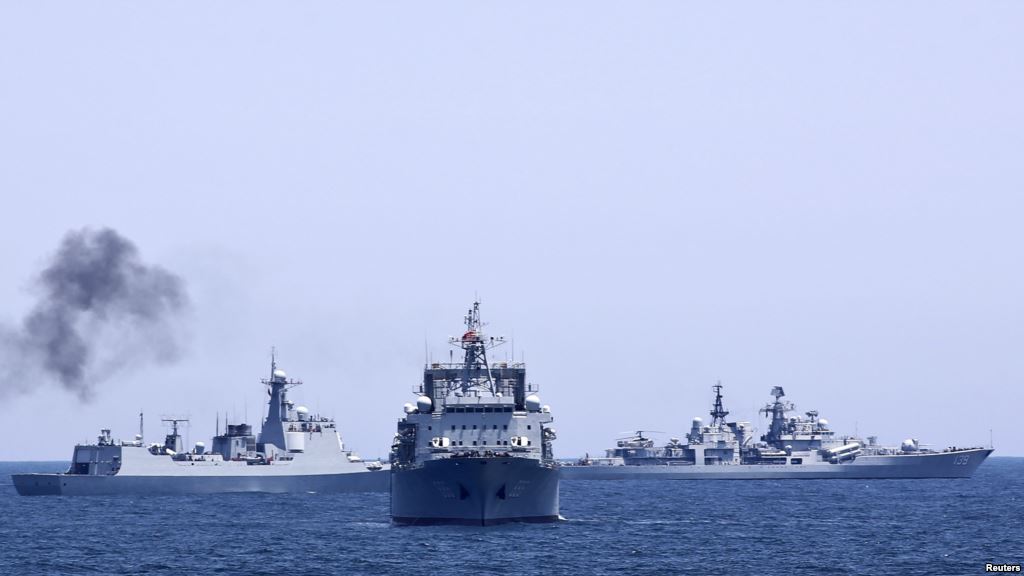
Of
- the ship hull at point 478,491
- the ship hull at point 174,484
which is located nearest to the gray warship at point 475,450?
the ship hull at point 478,491

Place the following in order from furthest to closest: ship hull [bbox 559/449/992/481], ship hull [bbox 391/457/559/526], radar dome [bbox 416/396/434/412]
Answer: ship hull [bbox 559/449/992/481]
radar dome [bbox 416/396/434/412]
ship hull [bbox 391/457/559/526]

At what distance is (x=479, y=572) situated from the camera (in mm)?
46844

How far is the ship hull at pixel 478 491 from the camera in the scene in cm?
5700

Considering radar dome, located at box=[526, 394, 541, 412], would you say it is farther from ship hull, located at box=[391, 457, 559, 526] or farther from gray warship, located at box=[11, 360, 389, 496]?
gray warship, located at box=[11, 360, 389, 496]

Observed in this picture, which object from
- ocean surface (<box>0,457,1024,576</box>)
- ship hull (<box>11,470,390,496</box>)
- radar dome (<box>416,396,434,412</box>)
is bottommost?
ocean surface (<box>0,457,1024,576</box>)

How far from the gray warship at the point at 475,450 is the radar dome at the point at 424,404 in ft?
0.15

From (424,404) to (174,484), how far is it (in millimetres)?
44056

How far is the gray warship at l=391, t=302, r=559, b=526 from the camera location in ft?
189

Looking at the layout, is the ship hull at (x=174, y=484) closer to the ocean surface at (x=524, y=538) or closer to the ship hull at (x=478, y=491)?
the ocean surface at (x=524, y=538)

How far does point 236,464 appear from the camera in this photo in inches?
3999

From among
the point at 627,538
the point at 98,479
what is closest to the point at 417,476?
the point at 627,538

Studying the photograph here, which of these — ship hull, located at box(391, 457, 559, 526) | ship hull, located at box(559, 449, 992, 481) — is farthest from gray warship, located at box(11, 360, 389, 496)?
ship hull, located at box(391, 457, 559, 526)

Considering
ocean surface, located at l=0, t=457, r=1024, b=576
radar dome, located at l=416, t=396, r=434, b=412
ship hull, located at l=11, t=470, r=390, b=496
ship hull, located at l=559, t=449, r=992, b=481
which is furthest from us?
ship hull, located at l=559, t=449, r=992, b=481

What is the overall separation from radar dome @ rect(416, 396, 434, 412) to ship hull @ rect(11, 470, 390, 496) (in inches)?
1672
